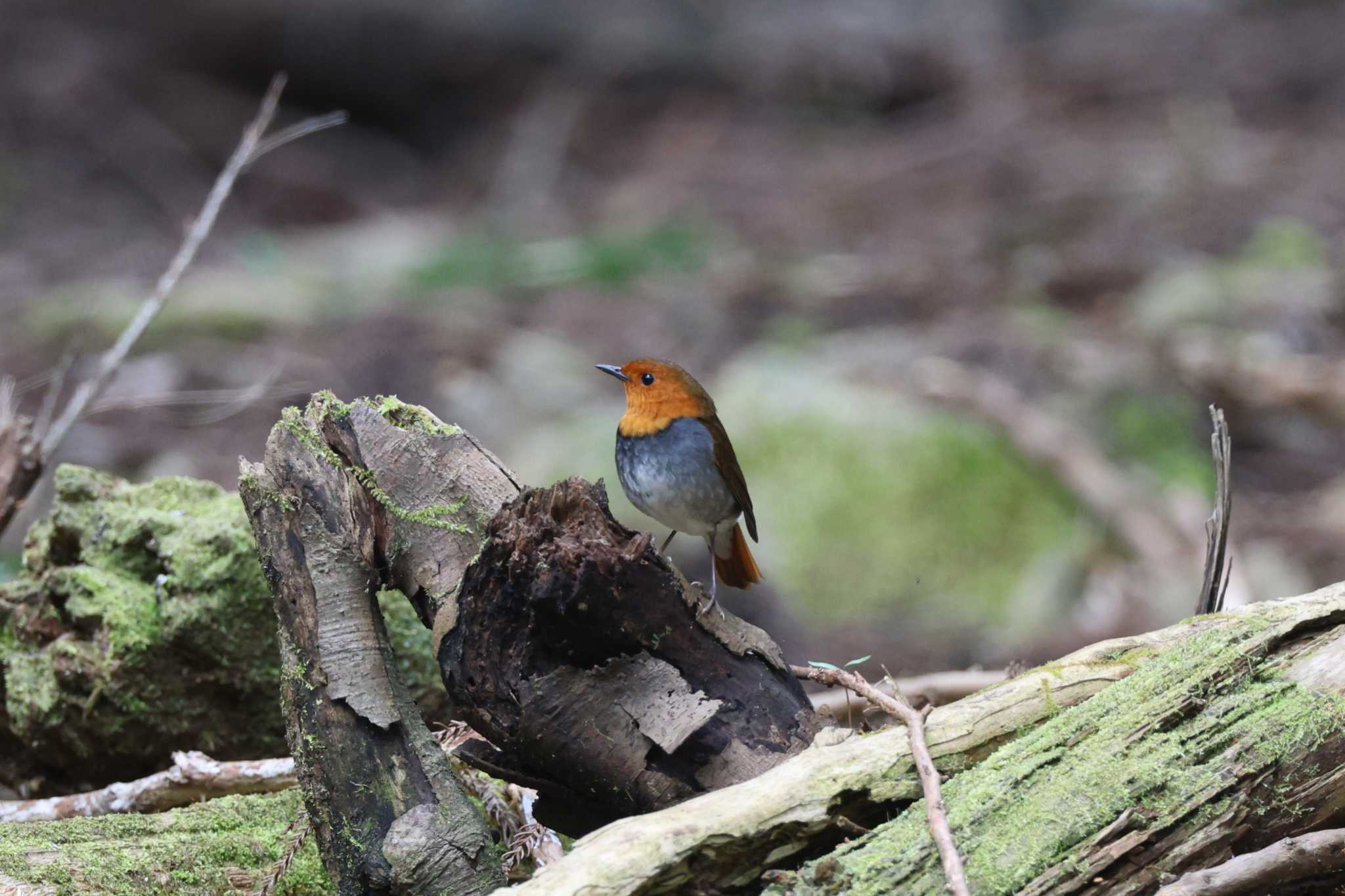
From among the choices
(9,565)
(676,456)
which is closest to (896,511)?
(676,456)

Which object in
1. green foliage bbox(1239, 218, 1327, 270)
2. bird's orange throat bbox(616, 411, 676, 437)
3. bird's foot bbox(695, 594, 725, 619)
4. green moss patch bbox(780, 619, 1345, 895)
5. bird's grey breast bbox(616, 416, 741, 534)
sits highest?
green foliage bbox(1239, 218, 1327, 270)

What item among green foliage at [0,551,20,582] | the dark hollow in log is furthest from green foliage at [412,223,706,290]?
the dark hollow in log

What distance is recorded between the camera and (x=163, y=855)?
2.38 m

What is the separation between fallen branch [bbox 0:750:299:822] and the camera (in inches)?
109

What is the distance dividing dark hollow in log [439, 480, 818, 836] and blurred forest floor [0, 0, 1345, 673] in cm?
234

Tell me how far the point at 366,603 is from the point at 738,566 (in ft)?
4.51

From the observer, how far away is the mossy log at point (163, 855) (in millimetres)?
2223

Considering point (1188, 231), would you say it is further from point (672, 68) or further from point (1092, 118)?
point (672, 68)

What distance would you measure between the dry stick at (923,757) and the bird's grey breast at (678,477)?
0.75m

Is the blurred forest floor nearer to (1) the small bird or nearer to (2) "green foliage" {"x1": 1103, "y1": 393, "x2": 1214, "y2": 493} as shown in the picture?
(2) "green foliage" {"x1": 1103, "y1": 393, "x2": 1214, "y2": 493}

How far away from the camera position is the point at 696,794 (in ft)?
7.26

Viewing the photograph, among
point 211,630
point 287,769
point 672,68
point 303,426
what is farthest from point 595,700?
point 672,68

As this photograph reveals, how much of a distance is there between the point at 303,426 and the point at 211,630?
40.2 inches

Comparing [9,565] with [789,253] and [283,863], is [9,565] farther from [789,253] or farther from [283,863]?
[789,253]
